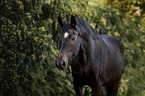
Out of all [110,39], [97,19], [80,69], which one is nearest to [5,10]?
[80,69]

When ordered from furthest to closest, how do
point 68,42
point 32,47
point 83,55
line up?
point 32,47 → point 83,55 → point 68,42

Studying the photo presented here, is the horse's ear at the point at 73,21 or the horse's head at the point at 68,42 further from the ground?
the horse's ear at the point at 73,21

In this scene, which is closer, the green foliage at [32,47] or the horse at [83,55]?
the horse at [83,55]

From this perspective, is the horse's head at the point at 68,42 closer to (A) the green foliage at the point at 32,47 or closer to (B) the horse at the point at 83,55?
(B) the horse at the point at 83,55

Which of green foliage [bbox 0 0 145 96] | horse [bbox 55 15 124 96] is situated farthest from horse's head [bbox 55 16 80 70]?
green foliage [bbox 0 0 145 96]

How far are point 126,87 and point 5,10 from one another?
4766mm

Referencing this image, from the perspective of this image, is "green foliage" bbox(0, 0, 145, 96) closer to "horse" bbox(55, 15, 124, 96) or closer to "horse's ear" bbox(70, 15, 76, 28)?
"horse" bbox(55, 15, 124, 96)

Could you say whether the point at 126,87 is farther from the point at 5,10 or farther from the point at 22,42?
the point at 5,10

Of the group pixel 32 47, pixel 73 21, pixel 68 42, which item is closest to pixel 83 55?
pixel 68 42

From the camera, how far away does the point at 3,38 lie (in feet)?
10.4

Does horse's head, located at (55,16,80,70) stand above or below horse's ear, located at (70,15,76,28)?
below

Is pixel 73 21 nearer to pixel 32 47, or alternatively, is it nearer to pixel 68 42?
pixel 68 42

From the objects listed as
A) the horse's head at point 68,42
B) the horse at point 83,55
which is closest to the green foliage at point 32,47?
the horse at point 83,55

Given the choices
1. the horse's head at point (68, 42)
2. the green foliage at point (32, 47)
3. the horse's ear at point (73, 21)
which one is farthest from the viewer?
the green foliage at point (32, 47)
